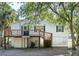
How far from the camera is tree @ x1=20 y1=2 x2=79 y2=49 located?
8.57 feet

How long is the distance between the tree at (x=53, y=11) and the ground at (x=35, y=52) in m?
0.16

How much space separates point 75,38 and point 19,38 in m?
0.53

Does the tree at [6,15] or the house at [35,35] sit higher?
the tree at [6,15]

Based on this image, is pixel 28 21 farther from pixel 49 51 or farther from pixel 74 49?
pixel 74 49

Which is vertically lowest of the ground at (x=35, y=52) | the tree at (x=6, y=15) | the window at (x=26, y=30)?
the ground at (x=35, y=52)

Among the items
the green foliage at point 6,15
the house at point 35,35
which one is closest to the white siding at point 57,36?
the house at point 35,35

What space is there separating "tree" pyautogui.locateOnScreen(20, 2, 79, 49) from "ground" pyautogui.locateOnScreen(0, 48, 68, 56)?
162 millimetres

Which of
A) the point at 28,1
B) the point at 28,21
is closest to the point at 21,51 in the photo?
the point at 28,21

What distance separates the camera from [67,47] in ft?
8.58

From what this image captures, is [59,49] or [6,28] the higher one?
[6,28]

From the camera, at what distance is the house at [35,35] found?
103 inches

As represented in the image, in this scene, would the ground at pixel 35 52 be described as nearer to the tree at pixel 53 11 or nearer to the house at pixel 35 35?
the house at pixel 35 35

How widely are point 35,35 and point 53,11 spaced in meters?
0.29

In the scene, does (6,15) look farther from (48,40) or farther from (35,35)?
(48,40)
